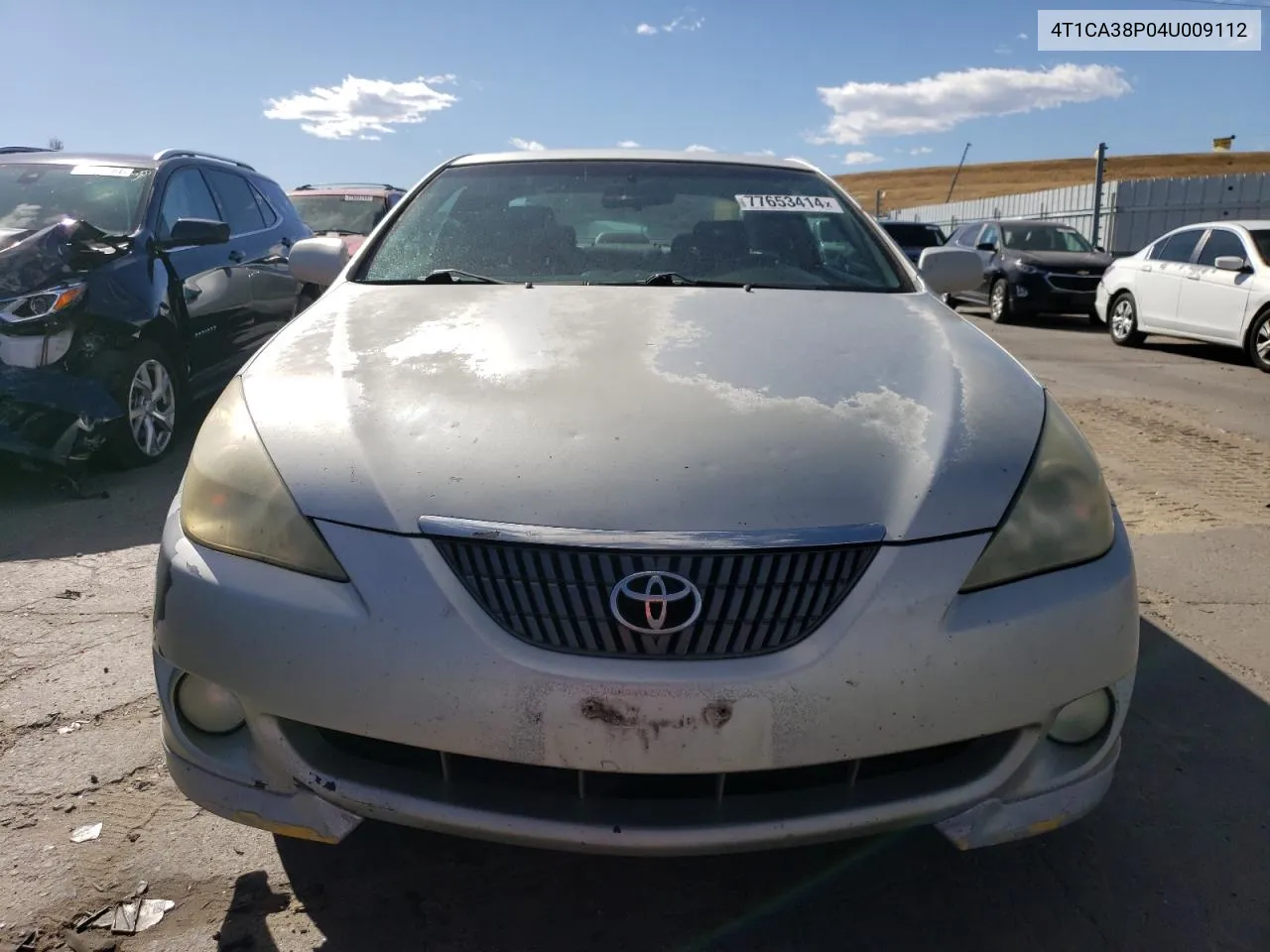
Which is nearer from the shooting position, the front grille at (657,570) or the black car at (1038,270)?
the front grille at (657,570)

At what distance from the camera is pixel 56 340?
457cm

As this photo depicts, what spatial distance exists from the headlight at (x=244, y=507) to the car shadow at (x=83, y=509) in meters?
2.44

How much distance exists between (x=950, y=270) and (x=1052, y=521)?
179 cm

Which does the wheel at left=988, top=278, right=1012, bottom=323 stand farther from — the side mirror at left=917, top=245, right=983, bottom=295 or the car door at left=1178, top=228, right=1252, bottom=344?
the side mirror at left=917, top=245, right=983, bottom=295

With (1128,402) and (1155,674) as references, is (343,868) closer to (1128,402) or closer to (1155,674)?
(1155,674)

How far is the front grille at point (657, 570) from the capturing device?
5.36 feet

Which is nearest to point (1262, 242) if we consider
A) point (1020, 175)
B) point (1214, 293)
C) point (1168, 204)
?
point (1214, 293)

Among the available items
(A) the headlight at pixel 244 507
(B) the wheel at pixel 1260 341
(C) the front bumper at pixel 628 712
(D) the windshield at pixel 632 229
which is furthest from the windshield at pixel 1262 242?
(A) the headlight at pixel 244 507

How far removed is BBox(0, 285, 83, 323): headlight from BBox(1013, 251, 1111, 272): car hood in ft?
40.6

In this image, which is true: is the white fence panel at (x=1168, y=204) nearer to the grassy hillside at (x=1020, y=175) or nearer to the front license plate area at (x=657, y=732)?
the front license plate area at (x=657, y=732)

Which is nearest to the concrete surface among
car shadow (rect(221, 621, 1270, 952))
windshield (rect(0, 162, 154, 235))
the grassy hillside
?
car shadow (rect(221, 621, 1270, 952))

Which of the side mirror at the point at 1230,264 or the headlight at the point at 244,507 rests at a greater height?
the headlight at the point at 244,507

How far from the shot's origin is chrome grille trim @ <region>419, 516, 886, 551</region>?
5.44 ft

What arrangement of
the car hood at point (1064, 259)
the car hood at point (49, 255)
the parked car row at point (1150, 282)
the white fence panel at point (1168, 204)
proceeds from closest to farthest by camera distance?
the car hood at point (49, 255) < the parked car row at point (1150, 282) < the car hood at point (1064, 259) < the white fence panel at point (1168, 204)
